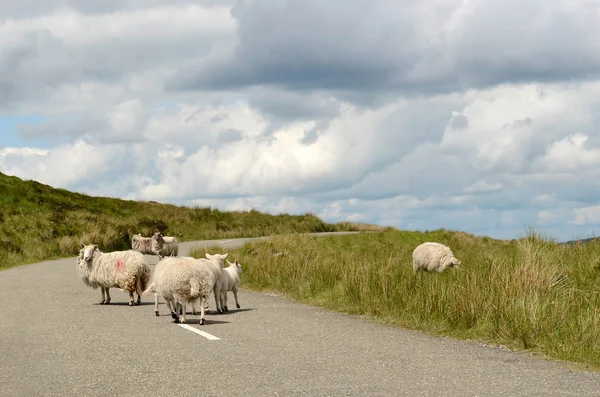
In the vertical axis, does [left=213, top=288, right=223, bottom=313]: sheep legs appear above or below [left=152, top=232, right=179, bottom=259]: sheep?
below

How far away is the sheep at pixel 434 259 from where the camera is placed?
19.8 m

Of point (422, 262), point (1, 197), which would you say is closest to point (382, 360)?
point (422, 262)

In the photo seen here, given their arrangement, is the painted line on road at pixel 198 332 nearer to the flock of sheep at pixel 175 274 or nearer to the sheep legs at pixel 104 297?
the flock of sheep at pixel 175 274

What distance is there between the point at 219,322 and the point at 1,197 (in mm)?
43857

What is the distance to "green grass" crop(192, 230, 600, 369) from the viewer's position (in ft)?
32.7

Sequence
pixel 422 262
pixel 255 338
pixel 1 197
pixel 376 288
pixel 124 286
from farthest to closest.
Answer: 1. pixel 1 197
2. pixel 422 262
3. pixel 124 286
4. pixel 376 288
5. pixel 255 338

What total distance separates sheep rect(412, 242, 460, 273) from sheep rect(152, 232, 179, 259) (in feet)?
40.0

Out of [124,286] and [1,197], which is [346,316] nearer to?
[124,286]

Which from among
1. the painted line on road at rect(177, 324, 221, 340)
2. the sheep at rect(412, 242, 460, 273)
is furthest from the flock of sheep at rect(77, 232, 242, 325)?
the sheep at rect(412, 242, 460, 273)

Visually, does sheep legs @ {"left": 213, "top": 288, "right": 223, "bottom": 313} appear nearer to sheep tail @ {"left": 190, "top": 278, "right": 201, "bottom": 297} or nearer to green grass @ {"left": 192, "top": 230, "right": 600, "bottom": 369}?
sheep tail @ {"left": 190, "top": 278, "right": 201, "bottom": 297}

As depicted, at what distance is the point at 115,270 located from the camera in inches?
618

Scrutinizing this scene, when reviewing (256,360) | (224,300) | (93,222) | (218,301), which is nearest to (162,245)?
(224,300)

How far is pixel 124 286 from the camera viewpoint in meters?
15.7

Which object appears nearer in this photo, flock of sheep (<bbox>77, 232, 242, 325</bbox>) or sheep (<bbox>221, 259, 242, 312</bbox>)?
flock of sheep (<bbox>77, 232, 242, 325</bbox>)
